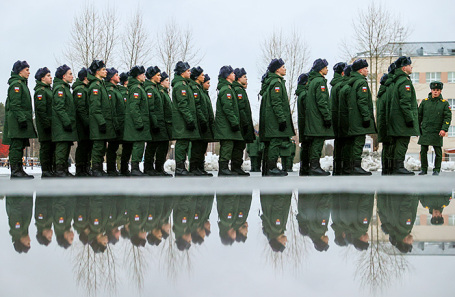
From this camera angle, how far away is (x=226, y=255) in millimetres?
3748

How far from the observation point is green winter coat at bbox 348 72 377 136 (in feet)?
35.5

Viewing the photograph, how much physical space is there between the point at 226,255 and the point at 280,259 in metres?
0.36

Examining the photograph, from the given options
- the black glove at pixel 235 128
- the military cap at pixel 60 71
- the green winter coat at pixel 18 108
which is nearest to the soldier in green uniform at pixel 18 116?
the green winter coat at pixel 18 108

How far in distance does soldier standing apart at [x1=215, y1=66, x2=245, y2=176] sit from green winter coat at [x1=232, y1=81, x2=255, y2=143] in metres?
0.18

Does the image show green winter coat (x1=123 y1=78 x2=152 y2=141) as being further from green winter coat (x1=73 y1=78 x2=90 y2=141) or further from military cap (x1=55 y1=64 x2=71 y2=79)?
military cap (x1=55 y1=64 x2=71 y2=79)

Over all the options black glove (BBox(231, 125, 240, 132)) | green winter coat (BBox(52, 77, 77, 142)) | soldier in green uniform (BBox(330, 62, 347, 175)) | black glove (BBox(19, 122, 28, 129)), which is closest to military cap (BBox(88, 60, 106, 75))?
green winter coat (BBox(52, 77, 77, 142))

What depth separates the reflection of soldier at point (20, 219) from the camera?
4256 mm

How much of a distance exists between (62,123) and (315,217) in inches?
254

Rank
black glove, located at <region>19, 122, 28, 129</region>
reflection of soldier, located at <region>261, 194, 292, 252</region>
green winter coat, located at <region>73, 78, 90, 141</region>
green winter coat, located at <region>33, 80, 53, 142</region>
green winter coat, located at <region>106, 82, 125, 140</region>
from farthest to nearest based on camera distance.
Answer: green winter coat, located at <region>106, 82, 125, 140</region> < green winter coat, located at <region>73, 78, 90, 141</region> < green winter coat, located at <region>33, 80, 53, 142</region> < black glove, located at <region>19, 122, 28, 129</region> < reflection of soldier, located at <region>261, 194, 292, 252</region>

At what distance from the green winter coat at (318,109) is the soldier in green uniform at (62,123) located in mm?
4228

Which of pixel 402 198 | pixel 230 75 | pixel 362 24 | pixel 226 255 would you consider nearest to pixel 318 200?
pixel 402 198

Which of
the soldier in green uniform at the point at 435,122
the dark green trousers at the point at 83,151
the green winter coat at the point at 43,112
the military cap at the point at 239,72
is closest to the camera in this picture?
the green winter coat at the point at 43,112

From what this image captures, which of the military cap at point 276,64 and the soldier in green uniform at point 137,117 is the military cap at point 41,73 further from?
the military cap at point 276,64

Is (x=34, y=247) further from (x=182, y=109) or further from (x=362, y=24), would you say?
(x=362, y=24)
